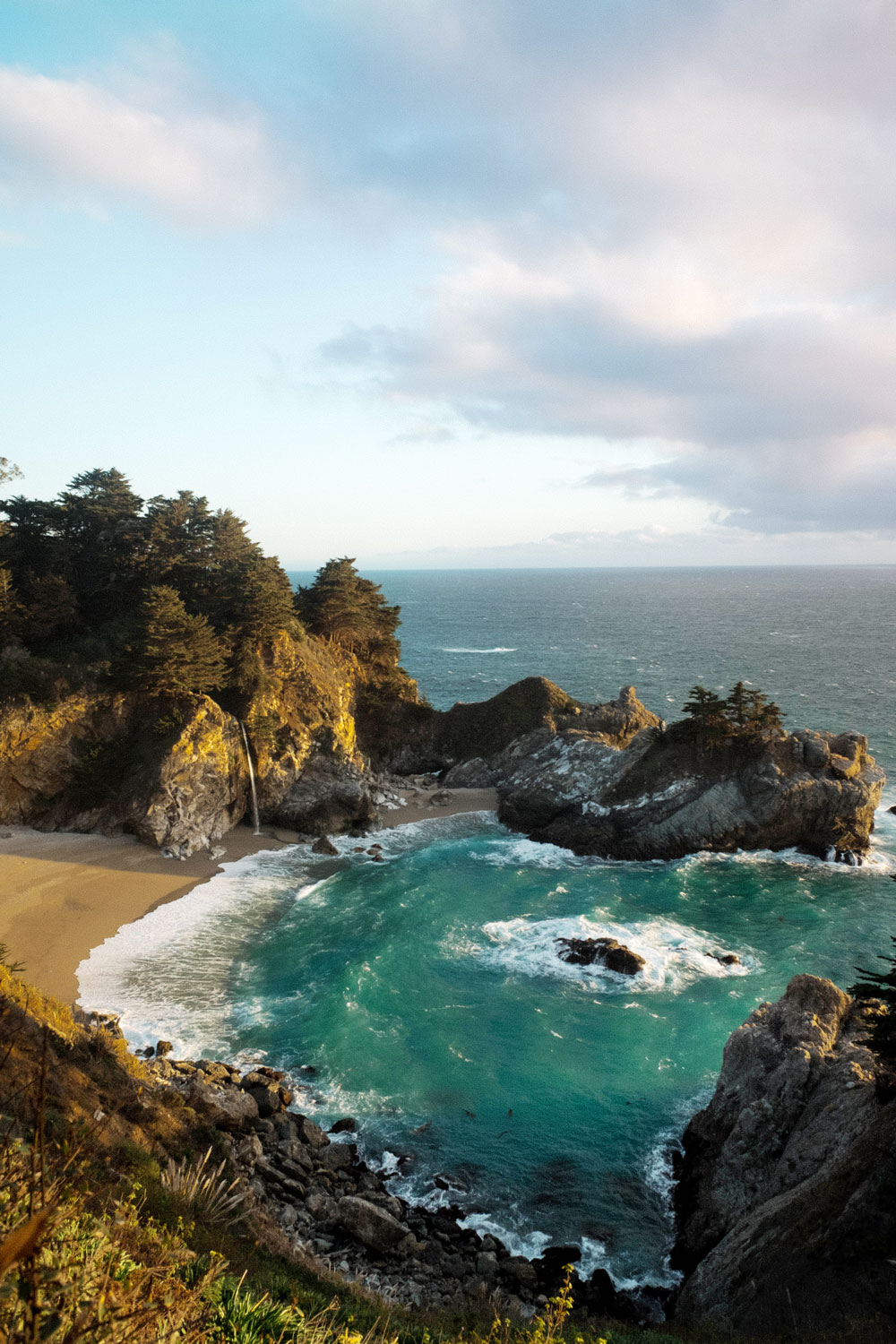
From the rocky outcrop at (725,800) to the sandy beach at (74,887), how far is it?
1987 centimetres

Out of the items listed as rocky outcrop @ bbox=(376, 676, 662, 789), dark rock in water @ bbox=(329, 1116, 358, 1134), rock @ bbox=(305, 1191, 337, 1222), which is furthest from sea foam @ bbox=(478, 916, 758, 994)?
rocky outcrop @ bbox=(376, 676, 662, 789)

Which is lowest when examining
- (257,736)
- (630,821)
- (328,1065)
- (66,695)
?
(328,1065)

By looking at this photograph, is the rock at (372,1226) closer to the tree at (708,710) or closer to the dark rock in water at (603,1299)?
the dark rock in water at (603,1299)

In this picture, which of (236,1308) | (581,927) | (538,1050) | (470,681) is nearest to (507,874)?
(581,927)

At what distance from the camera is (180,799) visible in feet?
125

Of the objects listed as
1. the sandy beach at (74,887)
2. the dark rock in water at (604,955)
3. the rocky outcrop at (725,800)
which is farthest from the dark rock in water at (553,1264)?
the rocky outcrop at (725,800)

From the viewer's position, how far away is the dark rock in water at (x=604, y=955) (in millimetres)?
28391

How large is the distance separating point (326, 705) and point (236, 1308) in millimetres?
42037

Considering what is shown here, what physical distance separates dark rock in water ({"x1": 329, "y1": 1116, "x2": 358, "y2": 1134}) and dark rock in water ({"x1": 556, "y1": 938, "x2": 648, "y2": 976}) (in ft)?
38.8

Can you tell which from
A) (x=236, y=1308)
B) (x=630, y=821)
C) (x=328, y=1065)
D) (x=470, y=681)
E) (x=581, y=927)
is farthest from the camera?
(x=470, y=681)

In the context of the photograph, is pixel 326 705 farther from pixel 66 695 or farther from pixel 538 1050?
pixel 538 1050

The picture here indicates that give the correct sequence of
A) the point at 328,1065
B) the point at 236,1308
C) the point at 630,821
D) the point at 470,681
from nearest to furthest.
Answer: the point at 236,1308 < the point at 328,1065 < the point at 630,821 < the point at 470,681

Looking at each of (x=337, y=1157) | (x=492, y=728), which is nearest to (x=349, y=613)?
(x=492, y=728)

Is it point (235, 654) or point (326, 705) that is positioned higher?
point (235, 654)
